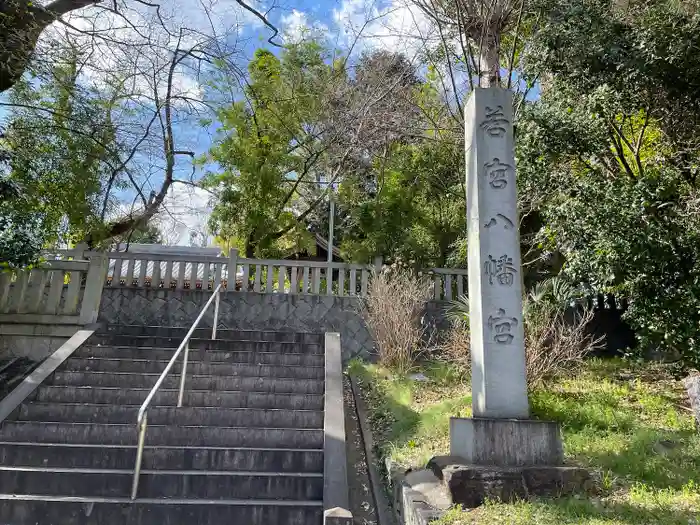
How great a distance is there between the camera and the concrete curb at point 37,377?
515cm

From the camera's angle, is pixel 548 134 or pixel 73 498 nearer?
pixel 73 498

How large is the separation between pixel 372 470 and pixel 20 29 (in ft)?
19.4

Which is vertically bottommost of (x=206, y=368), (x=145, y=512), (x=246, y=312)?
(x=145, y=512)

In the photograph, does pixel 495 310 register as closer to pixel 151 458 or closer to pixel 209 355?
pixel 151 458

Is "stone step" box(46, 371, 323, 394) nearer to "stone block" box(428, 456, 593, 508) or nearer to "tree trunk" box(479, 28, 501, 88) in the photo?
"stone block" box(428, 456, 593, 508)

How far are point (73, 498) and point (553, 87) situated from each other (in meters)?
7.85

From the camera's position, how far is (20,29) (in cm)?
516

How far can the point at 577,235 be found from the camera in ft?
22.2

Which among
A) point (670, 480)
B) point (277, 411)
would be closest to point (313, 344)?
point (277, 411)

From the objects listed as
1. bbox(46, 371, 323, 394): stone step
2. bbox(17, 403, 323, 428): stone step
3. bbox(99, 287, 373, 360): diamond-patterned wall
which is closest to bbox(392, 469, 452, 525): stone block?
bbox(17, 403, 323, 428): stone step

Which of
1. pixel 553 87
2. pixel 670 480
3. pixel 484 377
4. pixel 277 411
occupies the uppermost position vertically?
pixel 553 87

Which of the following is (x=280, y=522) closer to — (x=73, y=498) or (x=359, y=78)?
(x=73, y=498)

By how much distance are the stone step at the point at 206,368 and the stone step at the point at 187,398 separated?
1.89ft

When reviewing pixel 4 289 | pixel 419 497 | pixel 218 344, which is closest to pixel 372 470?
pixel 419 497
